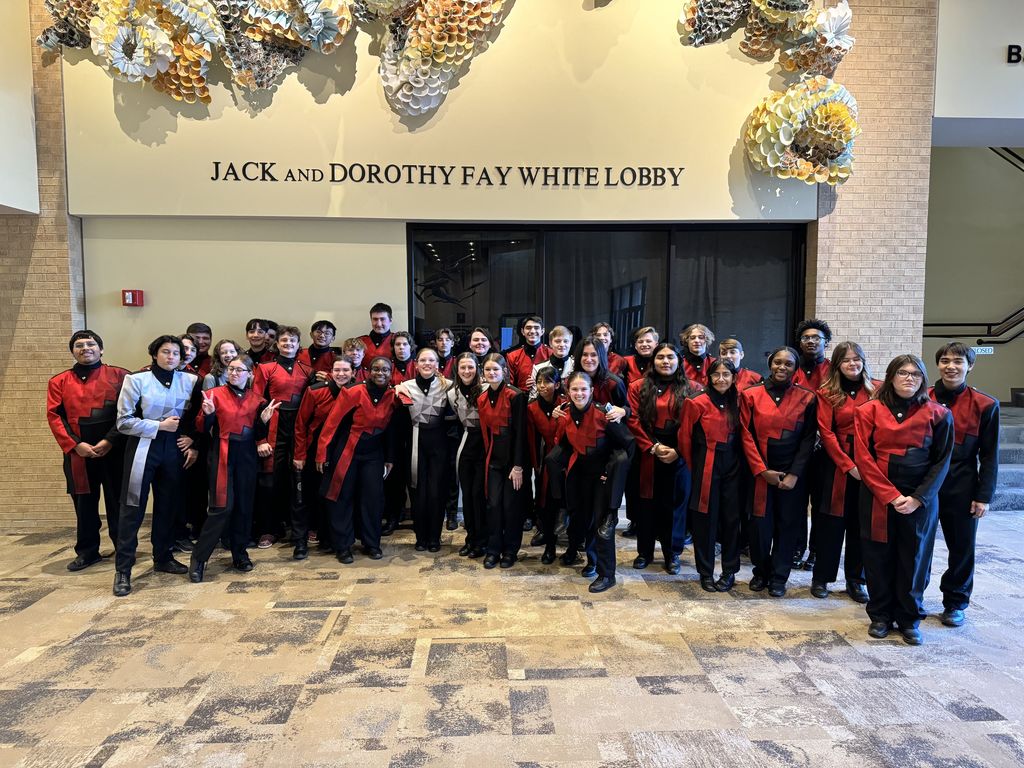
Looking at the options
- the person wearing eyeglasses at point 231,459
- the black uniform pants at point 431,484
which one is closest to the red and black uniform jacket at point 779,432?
the black uniform pants at point 431,484

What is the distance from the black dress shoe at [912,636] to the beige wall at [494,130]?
4.06 metres

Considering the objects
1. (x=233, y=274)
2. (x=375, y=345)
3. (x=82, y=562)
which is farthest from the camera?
(x=233, y=274)

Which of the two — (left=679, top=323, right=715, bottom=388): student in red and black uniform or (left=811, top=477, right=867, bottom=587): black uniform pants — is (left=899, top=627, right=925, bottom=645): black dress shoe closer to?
(left=811, top=477, right=867, bottom=587): black uniform pants

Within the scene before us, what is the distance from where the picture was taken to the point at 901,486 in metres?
3.56

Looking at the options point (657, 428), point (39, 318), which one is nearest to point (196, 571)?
point (39, 318)

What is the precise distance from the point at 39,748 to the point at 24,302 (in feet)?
15.7

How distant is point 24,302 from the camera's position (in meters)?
5.96

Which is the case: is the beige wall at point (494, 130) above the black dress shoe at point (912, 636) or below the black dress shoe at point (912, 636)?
above

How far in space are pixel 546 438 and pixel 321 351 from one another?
93.2 inches

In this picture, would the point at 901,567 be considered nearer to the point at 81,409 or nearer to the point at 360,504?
the point at 360,504

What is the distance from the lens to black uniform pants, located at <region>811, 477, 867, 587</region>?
4.14 metres

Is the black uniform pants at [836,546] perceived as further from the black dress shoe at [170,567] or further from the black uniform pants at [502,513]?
the black dress shoe at [170,567]

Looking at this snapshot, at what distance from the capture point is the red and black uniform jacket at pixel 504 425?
179 inches

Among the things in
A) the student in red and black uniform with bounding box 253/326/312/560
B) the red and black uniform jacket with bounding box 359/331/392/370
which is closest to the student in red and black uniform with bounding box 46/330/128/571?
the student in red and black uniform with bounding box 253/326/312/560
